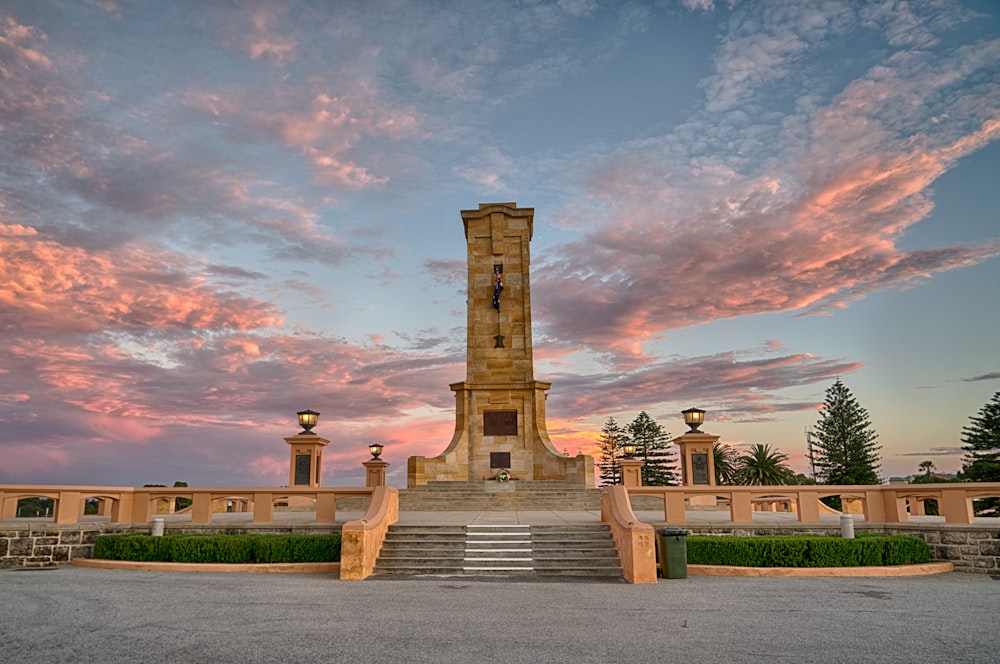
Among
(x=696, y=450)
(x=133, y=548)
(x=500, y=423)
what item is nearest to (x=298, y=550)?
(x=133, y=548)

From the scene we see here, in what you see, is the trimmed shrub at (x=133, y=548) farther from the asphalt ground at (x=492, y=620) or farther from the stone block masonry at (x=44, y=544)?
the asphalt ground at (x=492, y=620)

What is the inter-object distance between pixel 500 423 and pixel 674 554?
17.1 m

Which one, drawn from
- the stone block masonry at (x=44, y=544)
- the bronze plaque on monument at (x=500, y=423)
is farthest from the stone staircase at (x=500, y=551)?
the bronze plaque on monument at (x=500, y=423)

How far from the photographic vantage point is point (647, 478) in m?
64.2

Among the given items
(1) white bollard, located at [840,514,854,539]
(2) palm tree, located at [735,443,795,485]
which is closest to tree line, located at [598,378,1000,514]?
(2) palm tree, located at [735,443,795,485]

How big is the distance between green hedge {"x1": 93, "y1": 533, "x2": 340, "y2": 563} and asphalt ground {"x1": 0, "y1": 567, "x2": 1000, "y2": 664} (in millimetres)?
1683

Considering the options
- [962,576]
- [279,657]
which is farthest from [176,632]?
[962,576]

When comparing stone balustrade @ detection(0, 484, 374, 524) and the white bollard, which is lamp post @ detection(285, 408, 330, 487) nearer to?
stone balustrade @ detection(0, 484, 374, 524)

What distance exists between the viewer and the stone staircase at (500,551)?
54.1 feet

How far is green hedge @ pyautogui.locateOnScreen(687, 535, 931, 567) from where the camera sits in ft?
54.7

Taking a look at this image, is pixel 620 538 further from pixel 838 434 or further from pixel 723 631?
pixel 838 434

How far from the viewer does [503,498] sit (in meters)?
27.2

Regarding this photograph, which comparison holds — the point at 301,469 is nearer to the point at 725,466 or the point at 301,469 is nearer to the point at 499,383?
the point at 499,383

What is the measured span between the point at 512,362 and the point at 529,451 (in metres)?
4.40
